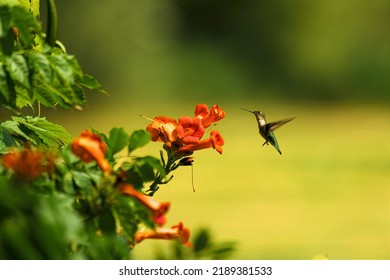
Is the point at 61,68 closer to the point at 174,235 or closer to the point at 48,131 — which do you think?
the point at 174,235

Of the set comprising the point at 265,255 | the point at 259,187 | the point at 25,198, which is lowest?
the point at 25,198

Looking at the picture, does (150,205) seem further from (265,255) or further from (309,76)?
(309,76)

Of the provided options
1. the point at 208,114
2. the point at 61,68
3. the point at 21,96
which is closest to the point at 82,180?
the point at 61,68

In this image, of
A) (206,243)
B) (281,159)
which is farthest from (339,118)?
(206,243)

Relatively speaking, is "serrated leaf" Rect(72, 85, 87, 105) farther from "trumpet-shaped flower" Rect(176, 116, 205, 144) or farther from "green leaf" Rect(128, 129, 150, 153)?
"trumpet-shaped flower" Rect(176, 116, 205, 144)

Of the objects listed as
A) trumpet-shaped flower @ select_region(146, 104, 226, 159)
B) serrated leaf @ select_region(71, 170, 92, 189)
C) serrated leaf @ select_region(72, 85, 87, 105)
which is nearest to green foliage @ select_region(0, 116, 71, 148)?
trumpet-shaped flower @ select_region(146, 104, 226, 159)

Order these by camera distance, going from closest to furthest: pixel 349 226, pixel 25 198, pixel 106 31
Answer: pixel 25 198
pixel 349 226
pixel 106 31

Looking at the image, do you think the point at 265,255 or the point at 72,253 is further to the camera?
the point at 265,255
